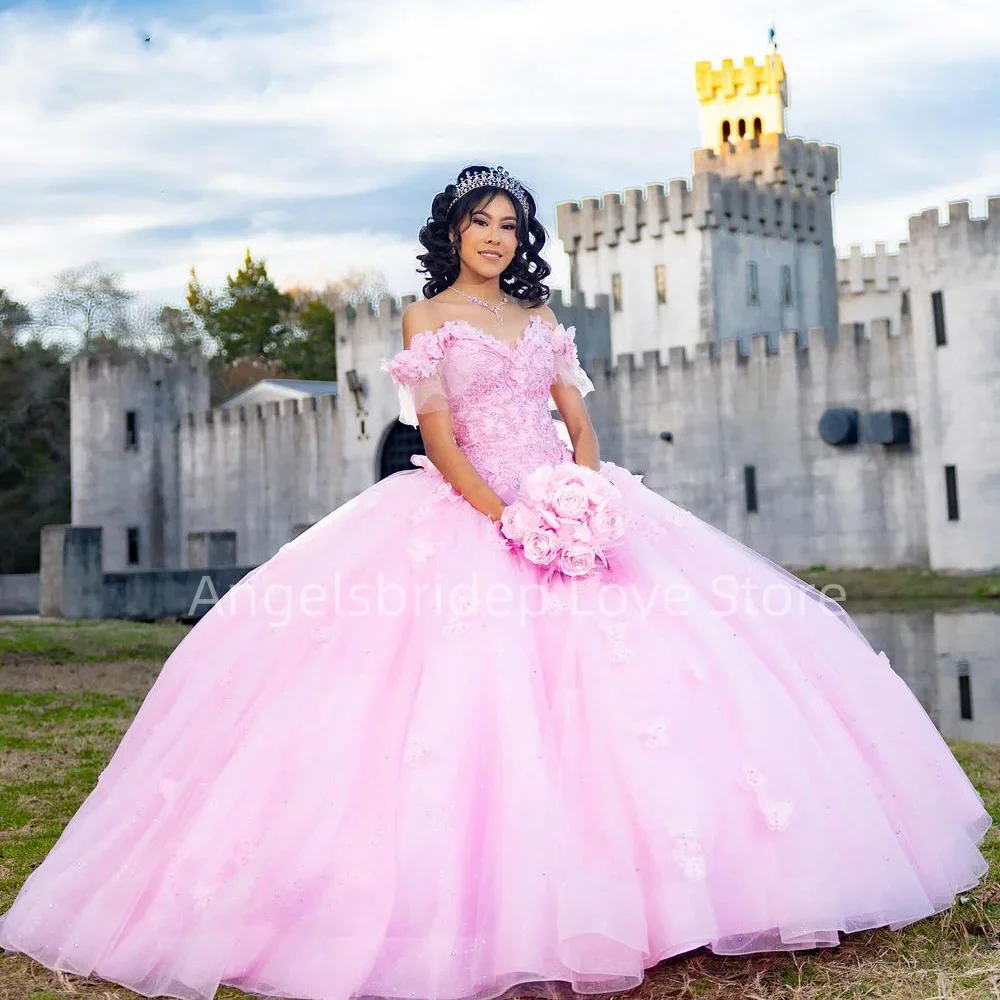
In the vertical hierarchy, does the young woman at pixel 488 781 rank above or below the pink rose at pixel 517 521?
below

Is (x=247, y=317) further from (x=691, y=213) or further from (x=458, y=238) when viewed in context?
(x=458, y=238)

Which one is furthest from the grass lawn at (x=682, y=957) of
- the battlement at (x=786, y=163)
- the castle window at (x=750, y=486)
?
the battlement at (x=786, y=163)

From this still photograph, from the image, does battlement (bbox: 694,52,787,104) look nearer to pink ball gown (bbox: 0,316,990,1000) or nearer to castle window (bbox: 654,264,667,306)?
castle window (bbox: 654,264,667,306)

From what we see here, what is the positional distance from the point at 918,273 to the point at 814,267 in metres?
11.4

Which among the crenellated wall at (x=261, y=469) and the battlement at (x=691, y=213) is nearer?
the crenellated wall at (x=261, y=469)

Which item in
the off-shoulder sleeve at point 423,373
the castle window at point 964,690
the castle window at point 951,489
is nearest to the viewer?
the off-shoulder sleeve at point 423,373

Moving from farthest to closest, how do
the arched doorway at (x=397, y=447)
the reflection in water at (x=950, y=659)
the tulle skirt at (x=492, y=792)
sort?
the arched doorway at (x=397, y=447)
the reflection in water at (x=950, y=659)
the tulle skirt at (x=492, y=792)

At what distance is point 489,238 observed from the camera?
384cm

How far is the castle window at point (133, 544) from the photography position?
33.9 metres

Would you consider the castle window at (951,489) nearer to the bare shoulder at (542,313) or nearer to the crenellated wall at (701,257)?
the crenellated wall at (701,257)

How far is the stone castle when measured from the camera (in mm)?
24125

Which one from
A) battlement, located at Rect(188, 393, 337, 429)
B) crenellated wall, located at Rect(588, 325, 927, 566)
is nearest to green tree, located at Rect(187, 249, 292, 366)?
battlement, located at Rect(188, 393, 337, 429)

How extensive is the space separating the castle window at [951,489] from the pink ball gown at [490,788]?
21173mm

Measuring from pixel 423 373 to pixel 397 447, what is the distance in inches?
1062
